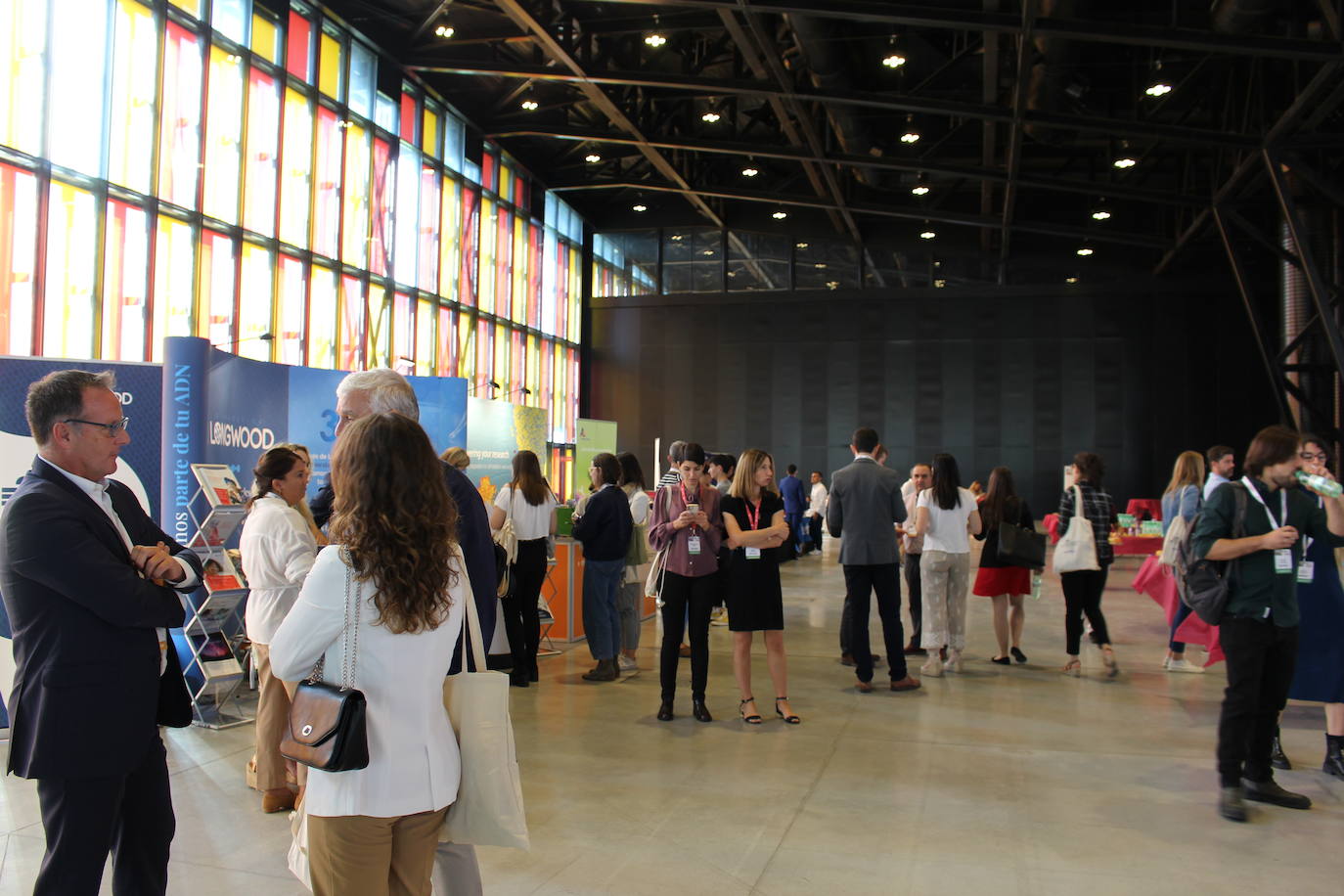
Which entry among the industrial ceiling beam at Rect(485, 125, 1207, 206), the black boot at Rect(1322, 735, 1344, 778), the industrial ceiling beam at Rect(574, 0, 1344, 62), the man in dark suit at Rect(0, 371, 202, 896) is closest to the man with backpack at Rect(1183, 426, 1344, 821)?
the black boot at Rect(1322, 735, 1344, 778)

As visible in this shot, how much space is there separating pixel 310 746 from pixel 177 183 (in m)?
11.0

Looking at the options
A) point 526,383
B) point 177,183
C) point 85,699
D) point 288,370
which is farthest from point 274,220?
point 85,699

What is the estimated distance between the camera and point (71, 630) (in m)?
2.19

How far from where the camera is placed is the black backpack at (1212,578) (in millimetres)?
3998

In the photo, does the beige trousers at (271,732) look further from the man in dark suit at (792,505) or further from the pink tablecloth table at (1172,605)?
the man in dark suit at (792,505)

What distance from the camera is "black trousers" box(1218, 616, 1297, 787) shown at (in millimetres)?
3961

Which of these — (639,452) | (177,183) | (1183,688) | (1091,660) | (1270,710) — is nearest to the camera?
(1270,710)

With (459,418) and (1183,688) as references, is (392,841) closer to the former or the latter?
(1183,688)

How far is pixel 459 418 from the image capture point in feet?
28.9

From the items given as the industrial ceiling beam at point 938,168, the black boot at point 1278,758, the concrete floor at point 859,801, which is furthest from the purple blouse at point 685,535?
the industrial ceiling beam at point 938,168

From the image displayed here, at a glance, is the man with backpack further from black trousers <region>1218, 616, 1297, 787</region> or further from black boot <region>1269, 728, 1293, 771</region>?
black boot <region>1269, 728, 1293, 771</region>

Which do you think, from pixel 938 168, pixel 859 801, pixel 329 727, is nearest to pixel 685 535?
pixel 859 801

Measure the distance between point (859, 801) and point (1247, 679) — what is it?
1.64 metres

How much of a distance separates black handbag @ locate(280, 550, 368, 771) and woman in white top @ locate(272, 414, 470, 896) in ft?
0.14
